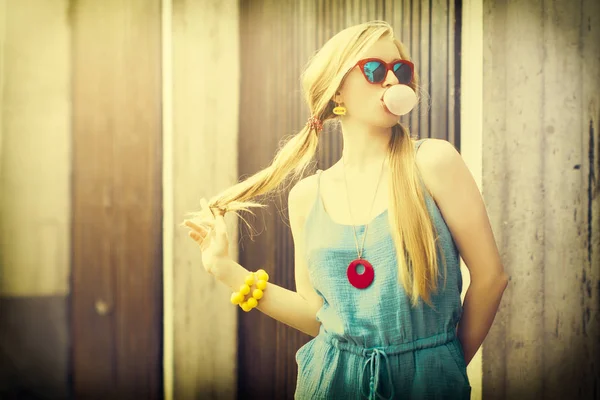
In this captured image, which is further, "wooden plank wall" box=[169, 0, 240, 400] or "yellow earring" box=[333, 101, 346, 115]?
"wooden plank wall" box=[169, 0, 240, 400]

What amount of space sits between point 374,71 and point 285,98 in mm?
380

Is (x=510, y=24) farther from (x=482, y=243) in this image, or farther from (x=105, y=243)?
(x=105, y=243)

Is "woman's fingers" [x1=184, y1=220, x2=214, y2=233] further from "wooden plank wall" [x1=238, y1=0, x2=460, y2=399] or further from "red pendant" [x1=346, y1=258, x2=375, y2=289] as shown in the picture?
"red pendant" [x1=346, y1=258, x2=375, y2=289]

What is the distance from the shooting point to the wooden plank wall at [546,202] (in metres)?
1.65

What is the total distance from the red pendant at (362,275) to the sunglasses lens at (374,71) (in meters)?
0.50

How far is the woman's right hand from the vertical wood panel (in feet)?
0.75

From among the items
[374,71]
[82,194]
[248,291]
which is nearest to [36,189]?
[82,194]

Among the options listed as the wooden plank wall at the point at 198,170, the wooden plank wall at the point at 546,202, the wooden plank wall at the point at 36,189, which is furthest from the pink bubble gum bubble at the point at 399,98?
the wooden plank wall at the point at 36,189

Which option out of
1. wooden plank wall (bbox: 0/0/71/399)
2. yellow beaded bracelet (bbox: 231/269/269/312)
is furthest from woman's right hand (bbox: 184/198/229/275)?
wooden plank wall (bbox: 0/0/71/399)

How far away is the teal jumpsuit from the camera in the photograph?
1.43 m

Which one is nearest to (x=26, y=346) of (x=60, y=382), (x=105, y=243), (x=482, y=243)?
(x=60, y=382)

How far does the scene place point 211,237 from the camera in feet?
5.41

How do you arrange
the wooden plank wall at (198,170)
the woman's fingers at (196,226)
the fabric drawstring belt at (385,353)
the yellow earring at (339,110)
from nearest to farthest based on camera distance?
the fabric drawstring belt at (385,353)
the yellow earring at (339,110)
the woman's fingers at (196,226)
the wooden plank wall at (198,170)

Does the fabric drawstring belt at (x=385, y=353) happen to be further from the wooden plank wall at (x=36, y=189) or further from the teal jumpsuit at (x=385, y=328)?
the wooden plank wall at (x=36, y=189)
